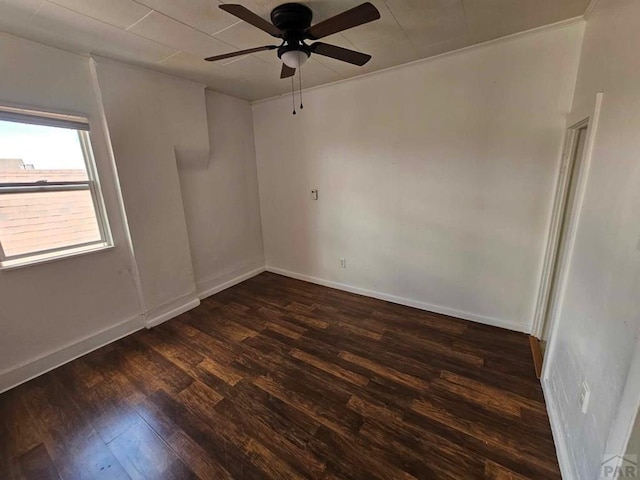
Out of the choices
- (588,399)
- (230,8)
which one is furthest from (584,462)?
(230,8)

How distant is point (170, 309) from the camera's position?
313 centimetres

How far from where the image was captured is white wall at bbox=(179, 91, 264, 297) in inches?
136

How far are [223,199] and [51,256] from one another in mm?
1878

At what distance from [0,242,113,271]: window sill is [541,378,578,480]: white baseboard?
3.70 meters

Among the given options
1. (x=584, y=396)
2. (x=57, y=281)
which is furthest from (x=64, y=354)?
(x=584, y=396)

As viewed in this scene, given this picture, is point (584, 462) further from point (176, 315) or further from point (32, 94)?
point (32, 94)

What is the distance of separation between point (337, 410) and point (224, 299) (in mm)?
2234

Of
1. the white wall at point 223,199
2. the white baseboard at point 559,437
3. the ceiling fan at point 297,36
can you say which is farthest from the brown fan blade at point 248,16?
the white baseboard at point 559,437

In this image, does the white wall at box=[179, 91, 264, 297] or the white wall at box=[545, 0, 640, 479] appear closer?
the white wall at box=[545, 0, 640, 479]

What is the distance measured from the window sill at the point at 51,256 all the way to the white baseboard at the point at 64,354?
0.80 meters

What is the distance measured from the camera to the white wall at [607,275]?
1.00m

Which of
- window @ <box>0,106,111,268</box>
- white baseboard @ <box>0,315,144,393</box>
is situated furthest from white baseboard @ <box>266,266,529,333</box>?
window @ <box>0,106,111,268</box>

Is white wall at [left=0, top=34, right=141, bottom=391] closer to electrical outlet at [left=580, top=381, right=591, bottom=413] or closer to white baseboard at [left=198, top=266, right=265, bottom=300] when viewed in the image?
white baseboard at [left=198, top=266, right=265, bottom=300]

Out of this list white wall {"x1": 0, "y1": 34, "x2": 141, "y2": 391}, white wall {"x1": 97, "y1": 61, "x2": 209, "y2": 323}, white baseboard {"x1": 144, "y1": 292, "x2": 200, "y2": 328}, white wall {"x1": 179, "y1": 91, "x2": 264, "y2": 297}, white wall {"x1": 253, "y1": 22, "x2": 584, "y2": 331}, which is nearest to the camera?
white wall {"x1": 0, "y1": 34, "x2": 141, "y2": 391}
